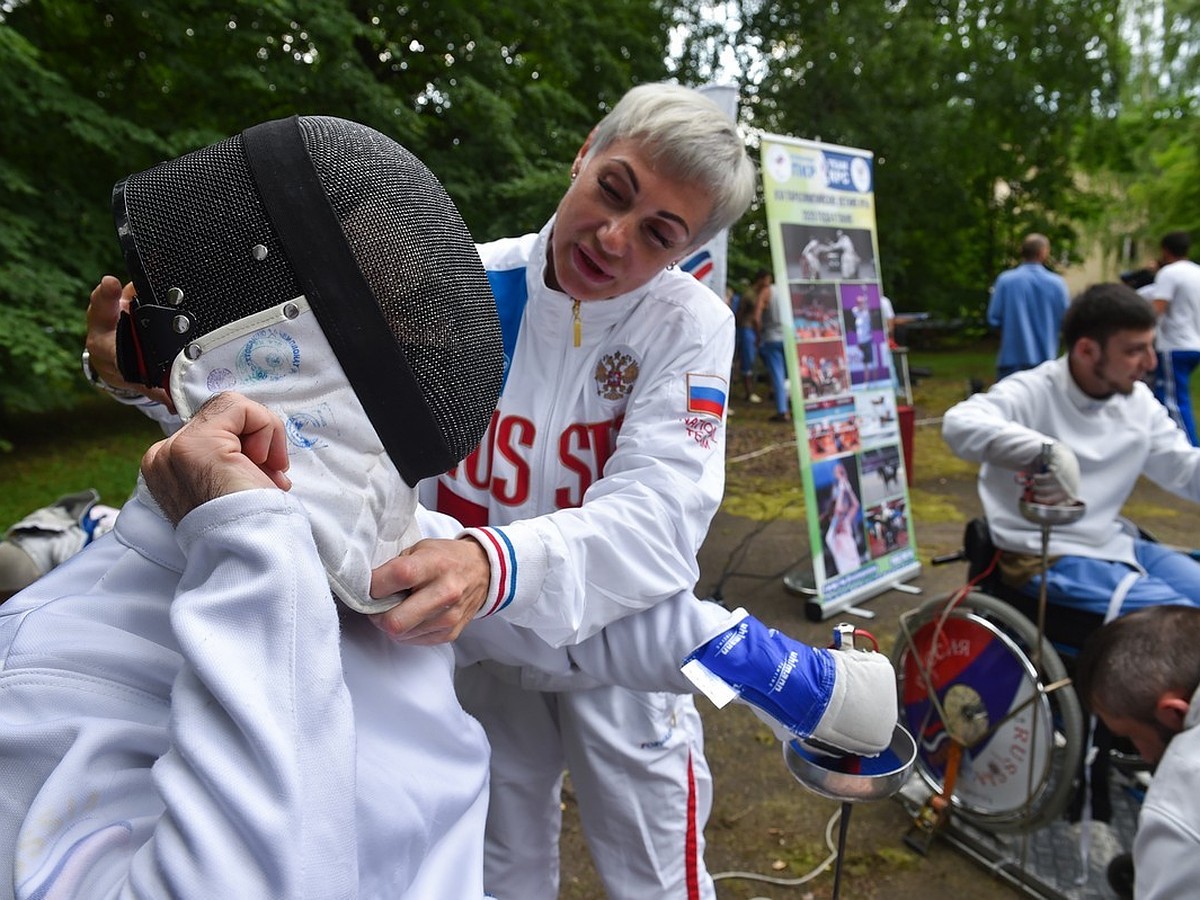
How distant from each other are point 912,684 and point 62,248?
6.96 metres

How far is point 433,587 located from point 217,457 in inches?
12.0

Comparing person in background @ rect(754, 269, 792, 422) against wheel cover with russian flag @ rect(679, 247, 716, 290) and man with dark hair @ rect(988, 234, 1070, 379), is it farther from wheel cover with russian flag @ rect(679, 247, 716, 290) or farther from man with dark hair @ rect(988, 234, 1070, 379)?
wheel cover with russian flag @ rect(679, 247, 716, 290)

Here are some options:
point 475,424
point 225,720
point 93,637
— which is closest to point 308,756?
point 225,720

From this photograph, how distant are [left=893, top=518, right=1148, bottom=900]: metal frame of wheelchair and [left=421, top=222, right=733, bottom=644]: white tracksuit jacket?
4.97 feet

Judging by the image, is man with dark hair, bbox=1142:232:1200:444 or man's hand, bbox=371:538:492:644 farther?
man with dark hair, bbox=1142:232:1200:444

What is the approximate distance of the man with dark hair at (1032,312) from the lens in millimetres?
7164

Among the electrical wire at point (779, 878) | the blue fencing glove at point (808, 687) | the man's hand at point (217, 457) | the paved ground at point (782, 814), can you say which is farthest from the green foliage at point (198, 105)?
the man's hand at point (217, 457)

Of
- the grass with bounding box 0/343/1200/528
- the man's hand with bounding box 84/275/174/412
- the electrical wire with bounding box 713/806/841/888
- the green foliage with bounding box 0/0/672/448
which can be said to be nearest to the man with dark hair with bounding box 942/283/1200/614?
the electrical wire with bounding box 713/806/841/888

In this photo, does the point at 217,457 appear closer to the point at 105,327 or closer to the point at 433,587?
the point at 433,587

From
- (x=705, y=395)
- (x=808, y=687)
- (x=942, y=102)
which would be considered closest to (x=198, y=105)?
(x=705, y=395)

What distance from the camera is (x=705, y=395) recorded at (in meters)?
1.43

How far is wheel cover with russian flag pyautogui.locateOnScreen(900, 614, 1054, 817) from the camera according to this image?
2.32 metres

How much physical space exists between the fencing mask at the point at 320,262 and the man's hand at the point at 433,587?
111mm

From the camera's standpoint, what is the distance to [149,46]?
6793mm
